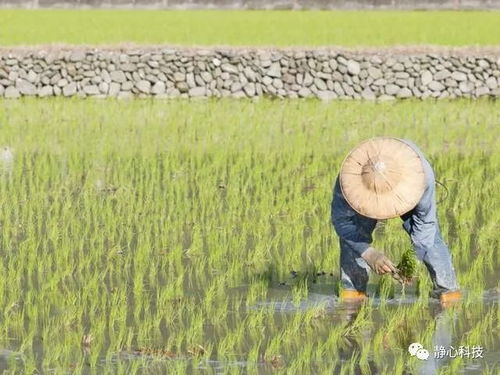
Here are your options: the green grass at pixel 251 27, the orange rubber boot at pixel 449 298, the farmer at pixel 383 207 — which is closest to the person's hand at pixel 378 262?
the farmer at pixel 383 207

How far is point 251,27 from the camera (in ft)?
77.7

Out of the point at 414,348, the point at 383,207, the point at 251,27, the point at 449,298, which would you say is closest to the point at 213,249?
the point at 449,298

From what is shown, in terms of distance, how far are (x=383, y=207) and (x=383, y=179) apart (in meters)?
0.13

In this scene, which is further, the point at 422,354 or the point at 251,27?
the point at 251,27

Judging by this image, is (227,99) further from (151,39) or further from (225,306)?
(225,306)

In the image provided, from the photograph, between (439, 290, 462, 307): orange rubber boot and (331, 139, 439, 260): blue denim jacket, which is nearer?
(331, 139, 439, 260): blue denim jacket

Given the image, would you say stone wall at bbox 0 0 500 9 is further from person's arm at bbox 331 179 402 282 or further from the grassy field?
person's arm at bbox 331 179 402 282

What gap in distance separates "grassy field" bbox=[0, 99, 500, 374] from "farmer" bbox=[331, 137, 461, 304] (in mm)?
173

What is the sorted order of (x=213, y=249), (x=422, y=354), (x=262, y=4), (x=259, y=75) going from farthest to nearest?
1. (x=262, y=4)
2. (x=259, y=75)
3. (x=213, y=249)
4. (x=422, y=354)

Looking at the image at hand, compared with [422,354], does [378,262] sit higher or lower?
higher

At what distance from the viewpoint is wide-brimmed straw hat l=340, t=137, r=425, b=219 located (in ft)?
22.7

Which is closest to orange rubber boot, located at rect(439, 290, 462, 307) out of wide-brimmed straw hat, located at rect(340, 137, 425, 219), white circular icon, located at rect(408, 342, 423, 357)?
wide-brimmed straw hat, located at rect(340, 137, 425, 219)

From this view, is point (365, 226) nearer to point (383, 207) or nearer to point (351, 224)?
point (351, 224)

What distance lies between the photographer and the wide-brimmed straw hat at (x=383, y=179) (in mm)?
6910
